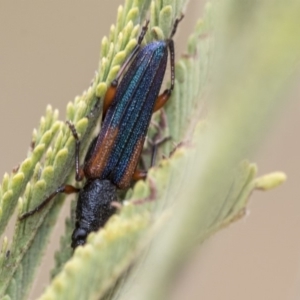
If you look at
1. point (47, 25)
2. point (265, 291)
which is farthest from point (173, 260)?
point (47, 25)

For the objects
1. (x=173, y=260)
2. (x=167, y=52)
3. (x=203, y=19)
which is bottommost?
(x=173, y=260)

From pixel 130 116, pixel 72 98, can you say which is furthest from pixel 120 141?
pixel 72 98

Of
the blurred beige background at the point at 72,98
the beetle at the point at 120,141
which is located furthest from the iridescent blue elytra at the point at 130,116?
the blurred beige background at the point at 72,98

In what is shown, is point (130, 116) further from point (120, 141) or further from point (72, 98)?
point (72, 98)

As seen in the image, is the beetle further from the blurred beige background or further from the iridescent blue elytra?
the blurred beige background

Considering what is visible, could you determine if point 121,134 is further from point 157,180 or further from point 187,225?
point 187,225
